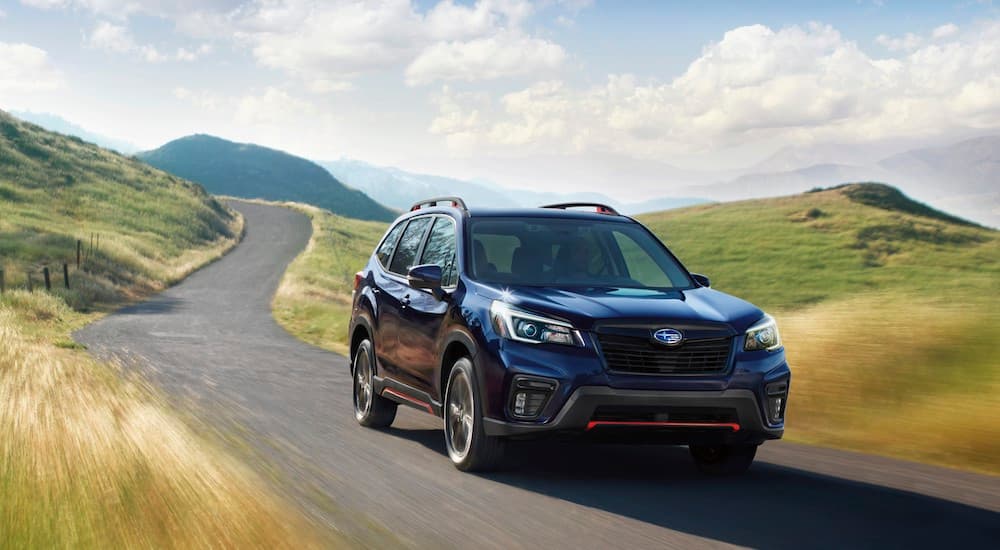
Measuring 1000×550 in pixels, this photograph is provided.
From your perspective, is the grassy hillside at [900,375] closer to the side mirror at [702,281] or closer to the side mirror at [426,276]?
the side mirror at [702,281]

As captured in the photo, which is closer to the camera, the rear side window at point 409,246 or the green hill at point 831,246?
the rear side window at point 409,246

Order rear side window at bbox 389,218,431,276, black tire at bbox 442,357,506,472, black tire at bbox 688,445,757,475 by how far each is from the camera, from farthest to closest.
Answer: rear side window at bbox 389,218,431,276 → black tire at bbox 688,445,757,475 → black tire at bbox 442,357,506,472

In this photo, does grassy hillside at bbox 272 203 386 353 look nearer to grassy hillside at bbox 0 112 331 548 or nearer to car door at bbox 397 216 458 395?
grassy hillside at bbox 0 112 331 548

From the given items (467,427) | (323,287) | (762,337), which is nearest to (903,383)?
(762,337)

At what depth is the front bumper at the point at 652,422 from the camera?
718cm

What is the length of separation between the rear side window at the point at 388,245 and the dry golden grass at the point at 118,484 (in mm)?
2191

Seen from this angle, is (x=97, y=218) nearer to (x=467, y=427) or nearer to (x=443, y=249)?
(x=443, y=249)

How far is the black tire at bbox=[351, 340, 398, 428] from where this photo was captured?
10172 millimetres

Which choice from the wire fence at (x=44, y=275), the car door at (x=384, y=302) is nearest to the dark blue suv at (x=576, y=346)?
the car door at (x=384, y=302)

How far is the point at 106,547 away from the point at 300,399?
7.26m

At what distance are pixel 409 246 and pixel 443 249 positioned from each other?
3.04ft

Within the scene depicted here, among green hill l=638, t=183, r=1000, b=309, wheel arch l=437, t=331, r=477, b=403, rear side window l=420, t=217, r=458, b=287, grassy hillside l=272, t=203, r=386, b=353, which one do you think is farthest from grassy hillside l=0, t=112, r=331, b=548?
green hill l=638, t=183, r=1000, b=309

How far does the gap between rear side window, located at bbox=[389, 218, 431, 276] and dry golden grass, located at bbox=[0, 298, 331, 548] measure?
2.12 meters

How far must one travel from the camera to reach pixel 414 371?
9.03 metres
